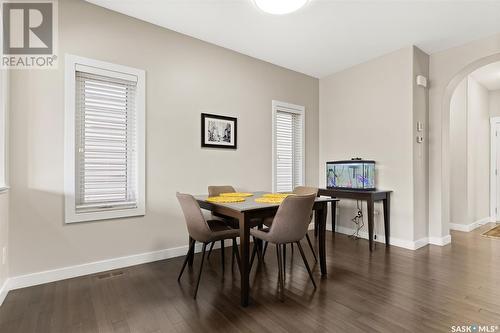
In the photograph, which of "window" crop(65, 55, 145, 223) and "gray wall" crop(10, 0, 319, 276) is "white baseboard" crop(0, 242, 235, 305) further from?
"window" crop(65, 55, 145, 223)

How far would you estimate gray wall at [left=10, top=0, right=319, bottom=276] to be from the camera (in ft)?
7.89

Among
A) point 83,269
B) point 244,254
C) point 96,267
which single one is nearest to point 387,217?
point 244,254

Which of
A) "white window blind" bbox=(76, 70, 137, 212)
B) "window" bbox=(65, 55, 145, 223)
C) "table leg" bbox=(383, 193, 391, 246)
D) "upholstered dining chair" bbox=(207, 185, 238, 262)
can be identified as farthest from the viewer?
"table leg" bbox=(383, 193, 391, 246)

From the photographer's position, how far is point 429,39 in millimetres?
3402

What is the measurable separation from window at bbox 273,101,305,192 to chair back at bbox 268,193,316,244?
189 cm

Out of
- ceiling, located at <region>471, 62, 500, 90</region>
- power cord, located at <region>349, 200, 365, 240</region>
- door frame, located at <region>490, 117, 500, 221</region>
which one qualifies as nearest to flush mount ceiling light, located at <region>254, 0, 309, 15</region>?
power cord, located at <region>349, 200, 365, 240</region>

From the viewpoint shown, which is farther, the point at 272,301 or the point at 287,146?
the point at 287,146

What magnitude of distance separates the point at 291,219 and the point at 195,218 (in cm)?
84

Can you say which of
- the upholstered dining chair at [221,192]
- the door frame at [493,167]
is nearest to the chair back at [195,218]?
the upholstered dining chair at [221,192]

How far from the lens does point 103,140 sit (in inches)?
110

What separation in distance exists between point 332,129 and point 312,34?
1823 millimetres

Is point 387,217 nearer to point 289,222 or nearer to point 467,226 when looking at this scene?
point 467,226

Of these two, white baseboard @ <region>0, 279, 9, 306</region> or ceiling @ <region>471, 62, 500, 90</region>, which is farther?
ceiling @ <region>471, 62, 500, 90</region>

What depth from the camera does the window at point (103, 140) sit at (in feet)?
8.50
